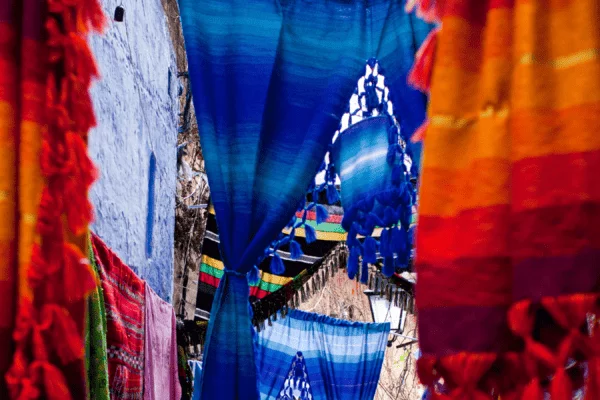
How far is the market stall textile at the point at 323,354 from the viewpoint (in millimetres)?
7254

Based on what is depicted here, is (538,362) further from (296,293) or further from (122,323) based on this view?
(296,293)

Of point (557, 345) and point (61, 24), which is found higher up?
point (61, 24)

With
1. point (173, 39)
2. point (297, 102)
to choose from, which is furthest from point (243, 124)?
point (173, 39)

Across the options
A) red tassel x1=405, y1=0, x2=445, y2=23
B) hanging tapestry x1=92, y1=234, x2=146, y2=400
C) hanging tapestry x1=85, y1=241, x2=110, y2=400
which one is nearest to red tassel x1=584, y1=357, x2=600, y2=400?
red tassel x1=405, y1=0, x2=445, y2=23

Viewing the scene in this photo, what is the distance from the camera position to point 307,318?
25.0ft

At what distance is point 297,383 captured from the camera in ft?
24.0

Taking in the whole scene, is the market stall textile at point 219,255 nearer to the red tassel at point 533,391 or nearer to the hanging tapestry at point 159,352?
the hanging tapestry at point 159,352

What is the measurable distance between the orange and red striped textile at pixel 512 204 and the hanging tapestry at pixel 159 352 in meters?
2.45

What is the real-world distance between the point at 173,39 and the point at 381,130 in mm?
3713

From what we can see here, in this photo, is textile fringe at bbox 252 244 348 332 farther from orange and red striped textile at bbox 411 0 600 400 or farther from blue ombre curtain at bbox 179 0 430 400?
orange and red striped textile at bbox 411 0 600 400

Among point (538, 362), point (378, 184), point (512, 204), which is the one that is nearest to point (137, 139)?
point (378, 184)

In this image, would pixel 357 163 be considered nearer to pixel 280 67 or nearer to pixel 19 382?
pixel 280 67

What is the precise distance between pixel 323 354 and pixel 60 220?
20.6 feet

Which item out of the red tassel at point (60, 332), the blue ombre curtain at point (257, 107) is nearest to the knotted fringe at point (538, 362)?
the red tassel at point (60, 332)
